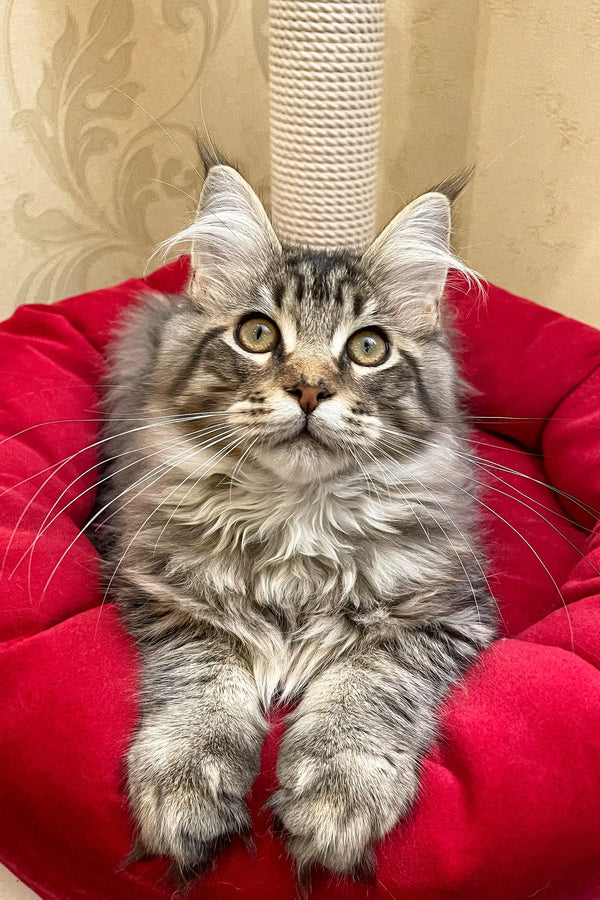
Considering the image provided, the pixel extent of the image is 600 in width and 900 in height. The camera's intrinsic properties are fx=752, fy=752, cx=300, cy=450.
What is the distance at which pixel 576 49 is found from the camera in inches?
81.4

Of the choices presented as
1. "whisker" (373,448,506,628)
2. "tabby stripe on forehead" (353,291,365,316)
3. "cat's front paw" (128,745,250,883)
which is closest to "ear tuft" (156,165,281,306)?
"tabby stripe on forehead" (353,291,365,316)

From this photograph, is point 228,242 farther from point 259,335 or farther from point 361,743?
point 361,743

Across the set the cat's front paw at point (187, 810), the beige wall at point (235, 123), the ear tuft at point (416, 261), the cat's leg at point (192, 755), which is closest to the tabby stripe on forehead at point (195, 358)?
the ear tuft at point (416, 261)

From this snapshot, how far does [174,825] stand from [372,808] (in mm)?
232

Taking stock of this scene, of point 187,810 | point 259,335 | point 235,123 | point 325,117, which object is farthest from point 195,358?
point 235,123

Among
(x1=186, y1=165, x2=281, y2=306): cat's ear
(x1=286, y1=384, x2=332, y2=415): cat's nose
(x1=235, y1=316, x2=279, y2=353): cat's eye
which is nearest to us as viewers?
(x1=286, y1=384, x2=332, y2=415): cat's nose

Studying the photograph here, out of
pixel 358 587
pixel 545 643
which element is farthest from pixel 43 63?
pixel 545 643

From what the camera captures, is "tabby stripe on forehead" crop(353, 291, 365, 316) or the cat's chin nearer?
the cat's chin

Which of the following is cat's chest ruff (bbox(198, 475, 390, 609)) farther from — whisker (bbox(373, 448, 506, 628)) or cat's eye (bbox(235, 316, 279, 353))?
cat's eye (bbox(235, 316, 279, 353))

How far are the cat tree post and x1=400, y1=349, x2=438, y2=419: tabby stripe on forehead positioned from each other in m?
0.81

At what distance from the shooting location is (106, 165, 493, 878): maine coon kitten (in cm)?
92

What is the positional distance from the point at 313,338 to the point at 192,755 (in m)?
0.59

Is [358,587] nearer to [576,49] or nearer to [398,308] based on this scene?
[398,308]

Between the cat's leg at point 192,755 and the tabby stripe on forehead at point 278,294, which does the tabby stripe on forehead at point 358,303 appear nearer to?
the tabby stripe on forehead at point 278,294
